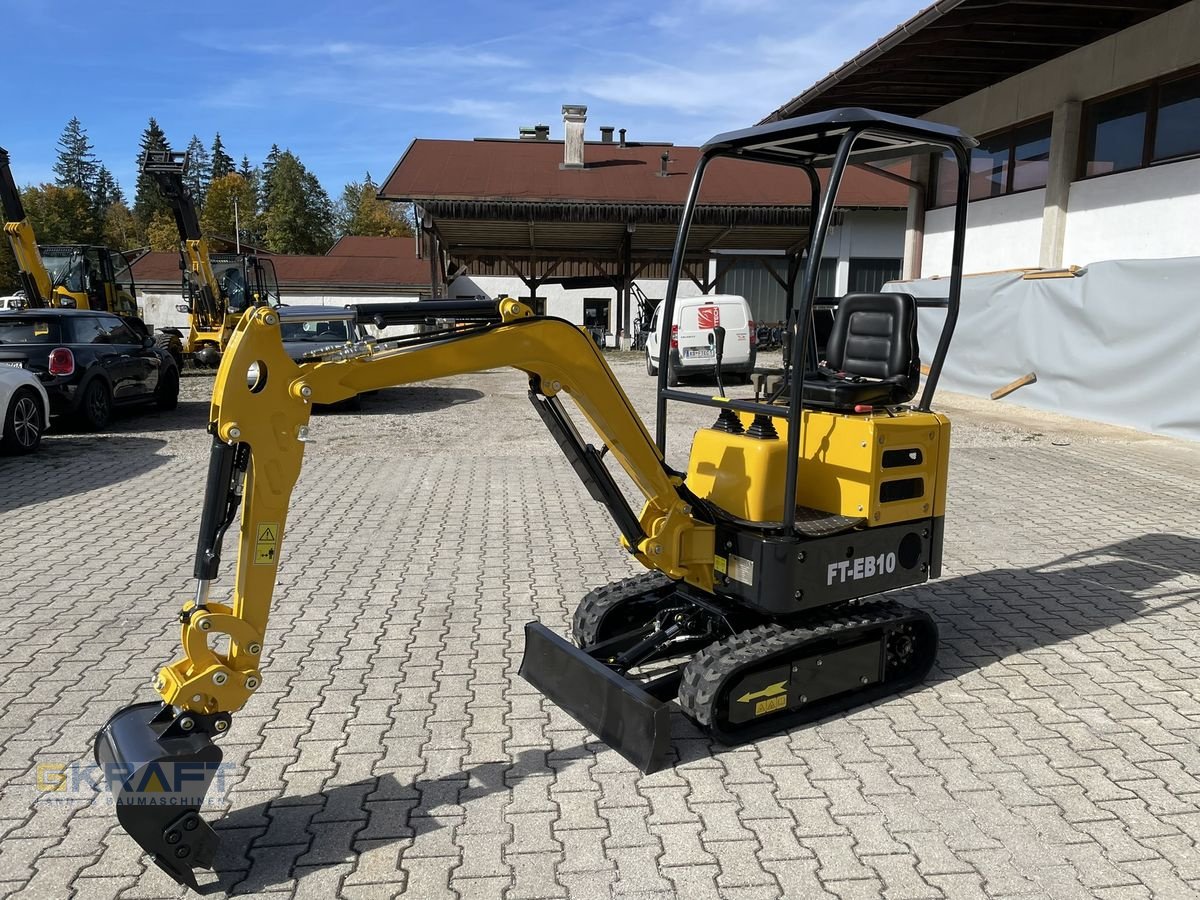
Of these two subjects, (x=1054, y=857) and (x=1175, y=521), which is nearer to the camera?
(x=1054, y=857)

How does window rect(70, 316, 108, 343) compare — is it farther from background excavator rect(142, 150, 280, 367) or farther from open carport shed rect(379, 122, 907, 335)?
open carport shed rect(379, 122, 907, 335)

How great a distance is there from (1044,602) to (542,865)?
406 centimetres

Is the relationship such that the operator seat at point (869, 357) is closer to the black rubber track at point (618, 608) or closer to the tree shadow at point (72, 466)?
the black rubber track at point (618, 608)

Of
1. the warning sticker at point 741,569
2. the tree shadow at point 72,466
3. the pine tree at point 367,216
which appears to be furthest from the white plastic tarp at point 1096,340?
the pine tree at point 367,216

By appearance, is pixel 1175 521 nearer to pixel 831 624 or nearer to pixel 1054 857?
pixel 831 624

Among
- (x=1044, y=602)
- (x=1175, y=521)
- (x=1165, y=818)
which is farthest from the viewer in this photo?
(x=1175, y=521)

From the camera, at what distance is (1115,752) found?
12.6 feet

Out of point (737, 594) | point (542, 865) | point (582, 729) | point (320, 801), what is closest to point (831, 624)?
point (737, 594)

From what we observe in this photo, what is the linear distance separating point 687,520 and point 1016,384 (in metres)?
12.4

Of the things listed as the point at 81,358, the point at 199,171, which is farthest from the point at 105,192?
the point at 81,358

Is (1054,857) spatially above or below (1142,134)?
below

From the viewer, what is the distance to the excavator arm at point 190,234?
751 inches

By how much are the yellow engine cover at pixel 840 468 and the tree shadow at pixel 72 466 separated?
272 inches

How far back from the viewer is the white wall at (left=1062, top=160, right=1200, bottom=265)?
12359 mm
